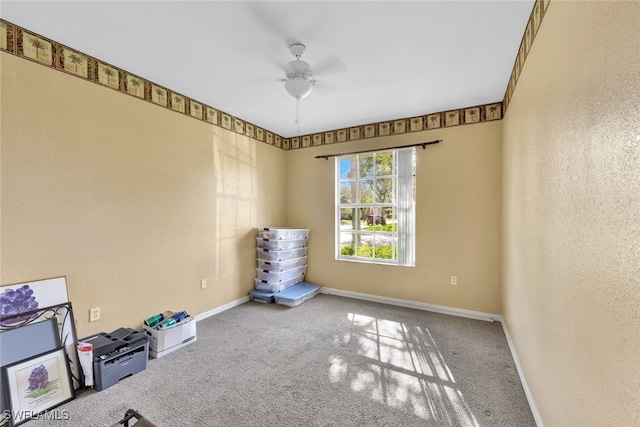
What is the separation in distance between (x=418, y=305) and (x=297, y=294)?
5.58ft

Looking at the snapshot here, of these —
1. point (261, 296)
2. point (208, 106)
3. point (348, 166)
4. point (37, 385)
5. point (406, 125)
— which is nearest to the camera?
point (37, 385)

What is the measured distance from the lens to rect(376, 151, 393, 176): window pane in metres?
4.04

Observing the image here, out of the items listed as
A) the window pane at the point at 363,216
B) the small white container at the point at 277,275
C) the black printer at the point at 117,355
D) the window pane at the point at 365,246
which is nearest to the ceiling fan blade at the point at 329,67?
the window pane at the point at 363,216

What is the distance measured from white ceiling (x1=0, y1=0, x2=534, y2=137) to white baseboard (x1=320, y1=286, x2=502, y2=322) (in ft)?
8.55

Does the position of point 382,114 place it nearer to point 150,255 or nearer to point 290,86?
point 290,86

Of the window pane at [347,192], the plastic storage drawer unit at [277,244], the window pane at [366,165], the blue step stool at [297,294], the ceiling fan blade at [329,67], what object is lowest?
the blue step stool at [297,294]

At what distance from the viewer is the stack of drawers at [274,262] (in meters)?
3.99

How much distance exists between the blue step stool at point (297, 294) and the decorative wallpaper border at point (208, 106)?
2.36 meters

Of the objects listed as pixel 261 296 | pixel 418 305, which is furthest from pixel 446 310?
pixel 261 296

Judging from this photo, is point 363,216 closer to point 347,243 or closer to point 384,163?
point 347,243

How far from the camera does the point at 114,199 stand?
252 cm

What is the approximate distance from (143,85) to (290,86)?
5.25ft

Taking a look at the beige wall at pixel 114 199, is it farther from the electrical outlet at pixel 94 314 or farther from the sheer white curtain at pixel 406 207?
the sheer white curtain at pixel 406 207

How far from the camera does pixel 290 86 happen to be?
2348mm
